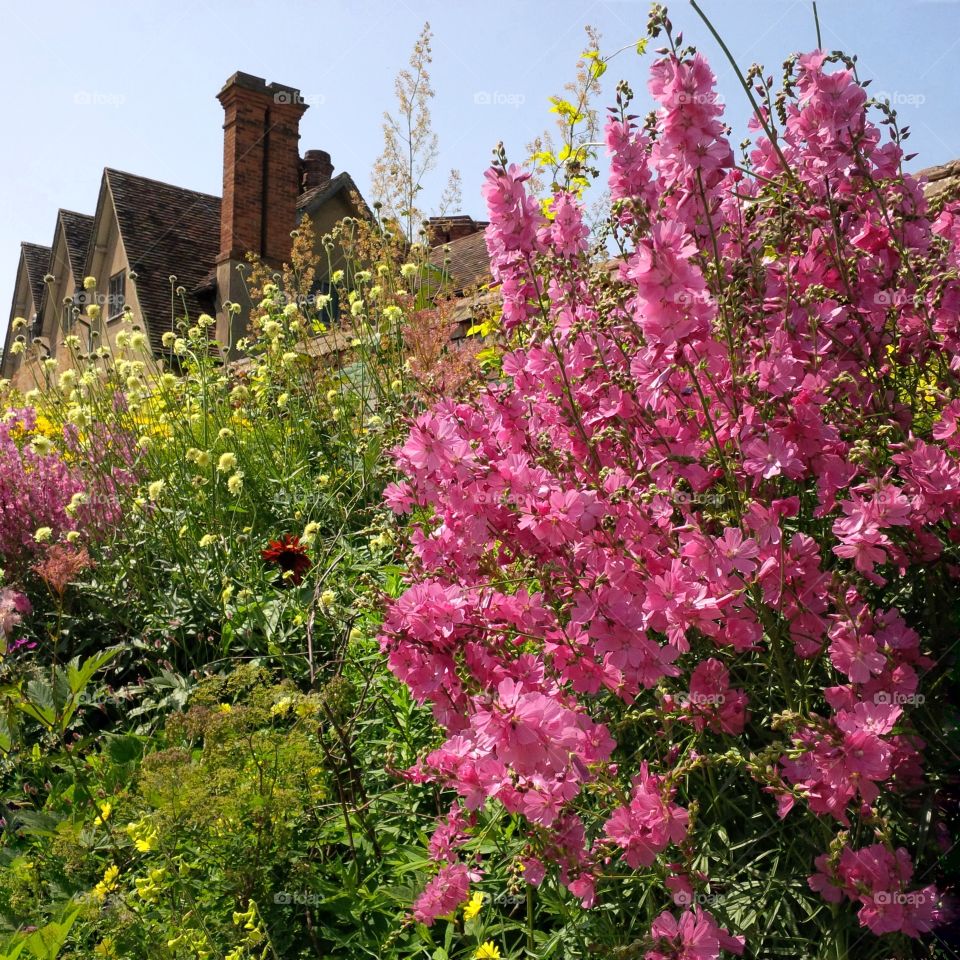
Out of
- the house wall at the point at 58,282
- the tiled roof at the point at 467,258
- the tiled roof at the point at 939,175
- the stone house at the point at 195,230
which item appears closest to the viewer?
the tiled roof at the point at 939,175

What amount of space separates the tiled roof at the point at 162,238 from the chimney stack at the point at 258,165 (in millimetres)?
3026

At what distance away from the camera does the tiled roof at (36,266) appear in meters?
27.5

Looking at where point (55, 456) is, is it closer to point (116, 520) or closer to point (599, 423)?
point (116, 520)

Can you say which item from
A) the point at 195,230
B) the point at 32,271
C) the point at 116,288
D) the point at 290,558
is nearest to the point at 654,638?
the point at 290,558

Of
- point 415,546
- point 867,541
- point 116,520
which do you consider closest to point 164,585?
point 116,520

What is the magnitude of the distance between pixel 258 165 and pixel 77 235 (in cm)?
1020

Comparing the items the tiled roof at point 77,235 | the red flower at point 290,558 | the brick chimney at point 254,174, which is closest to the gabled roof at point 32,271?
the tiled roof at point 77,235

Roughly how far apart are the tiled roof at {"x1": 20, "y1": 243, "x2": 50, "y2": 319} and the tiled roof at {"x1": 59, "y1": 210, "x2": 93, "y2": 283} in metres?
3.07

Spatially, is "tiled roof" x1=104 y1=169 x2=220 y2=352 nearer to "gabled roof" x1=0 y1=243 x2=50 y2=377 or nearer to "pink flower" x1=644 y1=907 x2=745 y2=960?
"gabled roof" x1=0 y1=243 x2=50 y2=377

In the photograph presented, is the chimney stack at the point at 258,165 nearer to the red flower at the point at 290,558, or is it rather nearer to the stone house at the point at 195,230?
the stone house at the point at 195,230

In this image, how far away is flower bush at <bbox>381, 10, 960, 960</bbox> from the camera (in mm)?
1532

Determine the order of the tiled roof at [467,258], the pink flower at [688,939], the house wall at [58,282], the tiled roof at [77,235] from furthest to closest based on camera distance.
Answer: the house wall at [58,282], the tiled roof at [77,235], the tiled roof at [467,258], the pink flower at [688,939]

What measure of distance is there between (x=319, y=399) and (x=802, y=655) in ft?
12.7

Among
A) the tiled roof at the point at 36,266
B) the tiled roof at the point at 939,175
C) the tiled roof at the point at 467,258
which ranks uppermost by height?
the tiled roof at the point at 36,266
